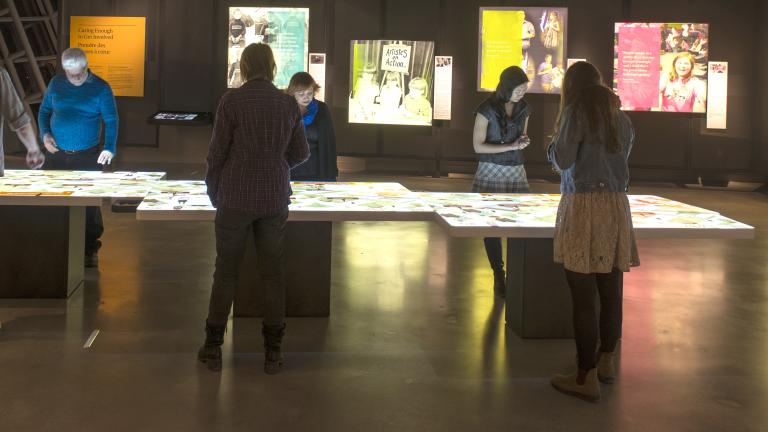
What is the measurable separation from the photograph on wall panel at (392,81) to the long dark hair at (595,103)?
Answer: 948cm

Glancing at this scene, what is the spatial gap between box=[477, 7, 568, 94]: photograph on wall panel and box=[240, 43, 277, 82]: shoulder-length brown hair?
930 centimetres

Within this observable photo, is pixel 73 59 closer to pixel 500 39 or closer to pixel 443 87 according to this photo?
pixel 443 87

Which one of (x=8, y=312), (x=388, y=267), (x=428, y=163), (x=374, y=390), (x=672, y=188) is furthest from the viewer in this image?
(x=428, y=163)

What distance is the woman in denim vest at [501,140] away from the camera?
16.7 ft

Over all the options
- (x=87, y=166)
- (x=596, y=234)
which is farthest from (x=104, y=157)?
(x=596, y=234)

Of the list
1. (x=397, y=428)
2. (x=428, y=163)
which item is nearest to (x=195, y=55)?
(x=428, y=163)

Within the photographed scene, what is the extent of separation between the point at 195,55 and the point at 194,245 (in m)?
7.19

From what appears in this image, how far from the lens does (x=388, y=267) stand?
6230 millimetres

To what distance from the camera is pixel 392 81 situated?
42.1ft

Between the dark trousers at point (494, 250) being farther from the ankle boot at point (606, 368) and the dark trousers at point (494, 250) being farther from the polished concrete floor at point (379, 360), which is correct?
the ankle boot at point (606, 368)

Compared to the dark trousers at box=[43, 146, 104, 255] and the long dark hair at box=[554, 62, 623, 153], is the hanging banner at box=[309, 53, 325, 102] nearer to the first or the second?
the dark trousers at box=[43, 146, 104, 255]

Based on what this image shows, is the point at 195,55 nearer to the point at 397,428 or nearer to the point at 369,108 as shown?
the point at 369,108

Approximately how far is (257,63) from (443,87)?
31.2ft

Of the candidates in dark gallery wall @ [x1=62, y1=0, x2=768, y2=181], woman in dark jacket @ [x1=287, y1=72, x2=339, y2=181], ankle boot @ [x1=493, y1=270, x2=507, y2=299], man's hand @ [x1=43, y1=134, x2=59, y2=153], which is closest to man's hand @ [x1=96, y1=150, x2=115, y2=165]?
man's hand @ [x1=43, y1=134, x2=59, y2=153]
